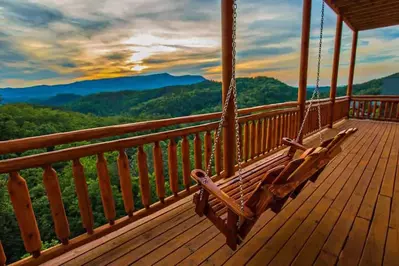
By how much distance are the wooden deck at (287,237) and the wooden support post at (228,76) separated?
69 centimetres

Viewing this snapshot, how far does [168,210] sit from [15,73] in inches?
506

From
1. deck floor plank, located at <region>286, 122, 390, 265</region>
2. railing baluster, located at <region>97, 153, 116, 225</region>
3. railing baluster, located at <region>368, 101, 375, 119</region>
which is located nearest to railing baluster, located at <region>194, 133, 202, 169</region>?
railing baluster, located at <region>97, 153, 116, 225</region>

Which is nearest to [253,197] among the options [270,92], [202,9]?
[202,9]

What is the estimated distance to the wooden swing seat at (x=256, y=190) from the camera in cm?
98

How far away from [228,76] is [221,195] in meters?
1.46

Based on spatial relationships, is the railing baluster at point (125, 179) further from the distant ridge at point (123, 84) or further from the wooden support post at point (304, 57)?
the distant ridge at point (123, 84)

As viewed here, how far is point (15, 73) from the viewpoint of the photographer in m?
10.2

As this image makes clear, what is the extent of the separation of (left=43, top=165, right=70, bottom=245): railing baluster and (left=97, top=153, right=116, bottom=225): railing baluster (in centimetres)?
27

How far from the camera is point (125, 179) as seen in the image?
5.49ft

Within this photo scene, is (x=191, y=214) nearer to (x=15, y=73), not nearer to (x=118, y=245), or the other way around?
(x=118, y=245)

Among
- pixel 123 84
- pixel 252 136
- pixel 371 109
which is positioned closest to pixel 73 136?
pixel 252 136

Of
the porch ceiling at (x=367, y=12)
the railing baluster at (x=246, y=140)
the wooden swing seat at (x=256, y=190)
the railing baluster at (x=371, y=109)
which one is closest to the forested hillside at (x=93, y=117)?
the railing baluster at (x=371, y=109)

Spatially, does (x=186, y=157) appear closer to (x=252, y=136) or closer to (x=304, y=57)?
(x=252, y=136)

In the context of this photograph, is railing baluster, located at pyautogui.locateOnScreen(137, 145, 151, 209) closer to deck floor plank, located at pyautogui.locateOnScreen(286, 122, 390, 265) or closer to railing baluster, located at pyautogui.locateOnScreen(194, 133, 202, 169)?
railing baluster, located at pyautogui.locateOnScreen(194, 133, 202, 169)
